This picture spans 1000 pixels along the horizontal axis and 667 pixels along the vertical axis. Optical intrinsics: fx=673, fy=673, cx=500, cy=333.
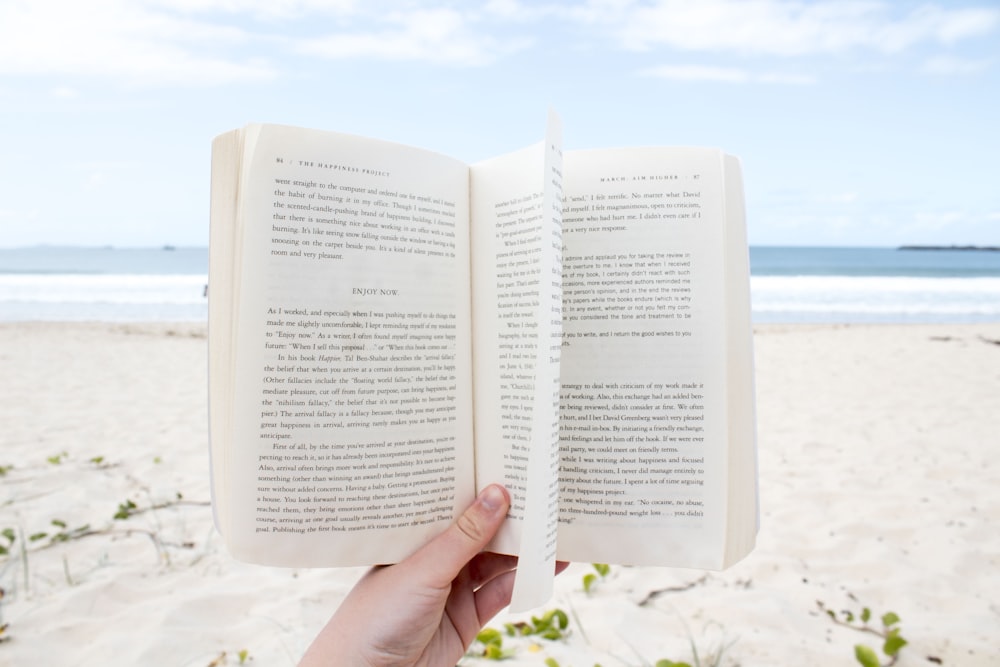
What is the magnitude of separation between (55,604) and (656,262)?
2205 millimetres

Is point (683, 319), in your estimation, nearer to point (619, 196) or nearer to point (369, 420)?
point (619, 196)

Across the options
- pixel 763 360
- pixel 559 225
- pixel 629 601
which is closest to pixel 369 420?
pixel 559 225

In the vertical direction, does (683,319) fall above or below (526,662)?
above

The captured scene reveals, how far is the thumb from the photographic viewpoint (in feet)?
3.74

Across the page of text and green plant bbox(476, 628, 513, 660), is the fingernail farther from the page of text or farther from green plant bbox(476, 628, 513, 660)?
green plant bbox(476, 628, 513, 660)

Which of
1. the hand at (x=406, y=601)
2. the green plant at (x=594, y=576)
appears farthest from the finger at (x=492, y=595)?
the green plant at (x=594, y=576)

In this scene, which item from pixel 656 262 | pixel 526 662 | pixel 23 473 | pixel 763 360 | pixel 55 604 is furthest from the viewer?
pixel 763 360

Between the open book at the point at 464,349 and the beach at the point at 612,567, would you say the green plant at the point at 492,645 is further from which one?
the open book at the point at 464,349

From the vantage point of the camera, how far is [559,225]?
1.06 meters

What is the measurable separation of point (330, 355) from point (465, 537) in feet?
1.25

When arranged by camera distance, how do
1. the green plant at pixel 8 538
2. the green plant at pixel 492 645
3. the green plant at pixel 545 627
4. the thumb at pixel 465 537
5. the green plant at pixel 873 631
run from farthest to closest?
the green plant at pixel 8 538, the green plant at pixel 545 627, the green plant at pixel 492 645, the green plant at pixel 873 631, the thumb at pixel 465 537

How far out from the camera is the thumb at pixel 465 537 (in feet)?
3.74

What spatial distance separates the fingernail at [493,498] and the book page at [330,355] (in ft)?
0.30

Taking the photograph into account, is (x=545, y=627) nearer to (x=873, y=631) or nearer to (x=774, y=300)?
(x=873, y=631)
